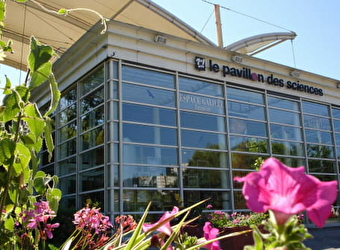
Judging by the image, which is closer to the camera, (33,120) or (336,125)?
(33,120)

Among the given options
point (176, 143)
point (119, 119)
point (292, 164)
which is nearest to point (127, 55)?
Answer: point (119, 119)

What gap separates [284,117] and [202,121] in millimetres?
3871

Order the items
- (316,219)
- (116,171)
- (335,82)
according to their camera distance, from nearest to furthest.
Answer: (316,219) → (116,171) → (335,82)

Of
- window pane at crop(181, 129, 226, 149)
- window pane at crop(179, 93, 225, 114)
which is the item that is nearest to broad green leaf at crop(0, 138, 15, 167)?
window pane at crop(181, 129, 226, 149)

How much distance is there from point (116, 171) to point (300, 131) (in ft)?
25.5

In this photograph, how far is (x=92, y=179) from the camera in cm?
1100

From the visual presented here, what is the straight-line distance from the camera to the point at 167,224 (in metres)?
1.29

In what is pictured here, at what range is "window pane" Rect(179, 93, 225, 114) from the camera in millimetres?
11883

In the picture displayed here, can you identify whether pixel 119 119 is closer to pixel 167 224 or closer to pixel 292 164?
pixel 292 164

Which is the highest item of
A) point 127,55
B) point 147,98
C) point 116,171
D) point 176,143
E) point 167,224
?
point 127,55

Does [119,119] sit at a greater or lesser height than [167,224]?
greater

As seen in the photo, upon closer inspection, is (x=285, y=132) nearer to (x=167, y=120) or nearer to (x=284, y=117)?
(x=284, y=117)

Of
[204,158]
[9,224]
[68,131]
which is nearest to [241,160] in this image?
[204,158]

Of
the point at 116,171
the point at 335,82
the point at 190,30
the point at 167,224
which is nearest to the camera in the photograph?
the point at 167,224
